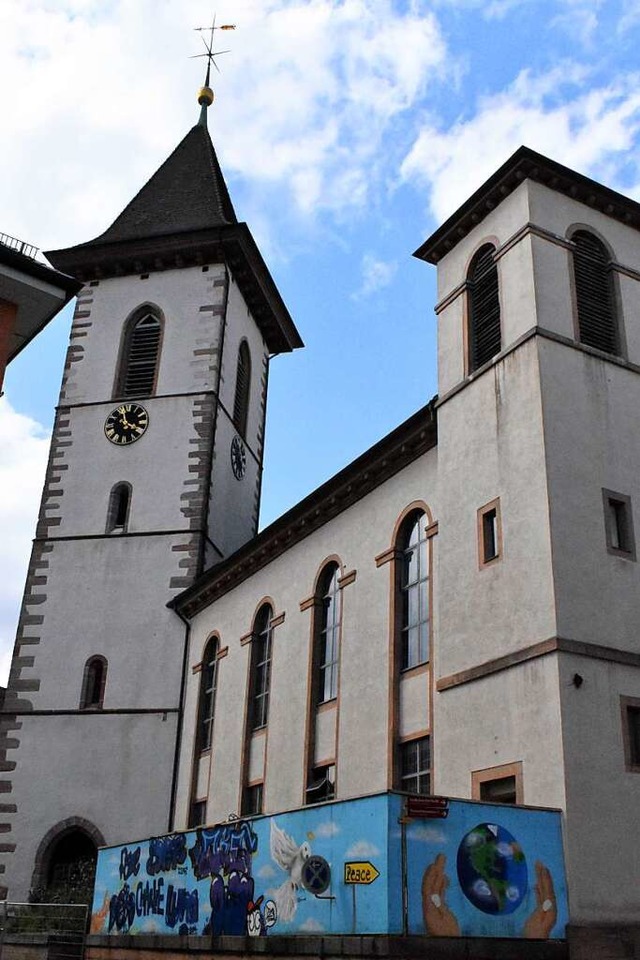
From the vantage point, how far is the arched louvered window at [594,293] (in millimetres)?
17062

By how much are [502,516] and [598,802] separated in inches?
164

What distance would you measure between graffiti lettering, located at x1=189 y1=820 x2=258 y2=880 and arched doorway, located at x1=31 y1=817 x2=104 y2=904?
978 cm

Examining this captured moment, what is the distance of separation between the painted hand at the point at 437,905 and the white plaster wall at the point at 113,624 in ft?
51.3

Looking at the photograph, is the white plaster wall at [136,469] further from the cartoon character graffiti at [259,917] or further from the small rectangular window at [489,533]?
the cartoon character graffiti at [259,917]

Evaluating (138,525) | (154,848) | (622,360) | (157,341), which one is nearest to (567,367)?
(622,360)

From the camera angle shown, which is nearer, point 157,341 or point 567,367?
point 567,367

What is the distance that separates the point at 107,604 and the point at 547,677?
56.5 ft

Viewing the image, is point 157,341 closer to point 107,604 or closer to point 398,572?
point 107,604

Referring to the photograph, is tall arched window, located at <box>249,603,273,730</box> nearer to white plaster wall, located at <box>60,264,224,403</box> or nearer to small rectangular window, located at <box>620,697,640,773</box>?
white plaster wall, located at <box>60,264,224,403</box>

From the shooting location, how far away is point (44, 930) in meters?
20.7

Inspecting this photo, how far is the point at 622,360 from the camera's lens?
55.3 ft

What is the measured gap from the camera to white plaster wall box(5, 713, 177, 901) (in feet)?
85.0

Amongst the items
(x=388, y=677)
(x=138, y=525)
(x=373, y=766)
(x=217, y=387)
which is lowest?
(x=373, y=766)

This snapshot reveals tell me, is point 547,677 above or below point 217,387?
below
